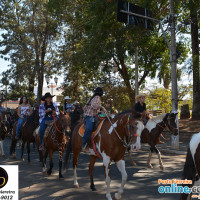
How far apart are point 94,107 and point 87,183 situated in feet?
7.65

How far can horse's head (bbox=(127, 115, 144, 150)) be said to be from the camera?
19.4 ft

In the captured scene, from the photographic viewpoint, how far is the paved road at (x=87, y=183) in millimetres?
6664

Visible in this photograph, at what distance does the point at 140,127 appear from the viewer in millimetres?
6035

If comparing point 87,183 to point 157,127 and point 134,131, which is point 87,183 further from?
point 157,127

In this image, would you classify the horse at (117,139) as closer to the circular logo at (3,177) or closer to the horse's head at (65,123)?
the horse's head at (65,123)

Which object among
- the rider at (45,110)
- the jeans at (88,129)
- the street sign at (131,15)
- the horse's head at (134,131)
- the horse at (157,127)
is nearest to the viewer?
the horse's head at (134,131)

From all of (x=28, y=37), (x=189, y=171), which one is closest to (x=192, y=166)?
(x=189, y=171)

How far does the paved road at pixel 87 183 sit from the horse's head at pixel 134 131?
1.46 m

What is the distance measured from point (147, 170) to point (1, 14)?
2974 cm

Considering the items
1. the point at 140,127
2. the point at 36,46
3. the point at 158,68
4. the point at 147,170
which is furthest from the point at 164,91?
the point at 140,127

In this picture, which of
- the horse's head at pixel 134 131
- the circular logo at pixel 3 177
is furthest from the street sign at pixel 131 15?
the circular logo at pixel 3 177

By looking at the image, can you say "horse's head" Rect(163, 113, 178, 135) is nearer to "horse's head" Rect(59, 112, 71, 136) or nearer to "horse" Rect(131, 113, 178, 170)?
"horse" Rect(131, 113, 178, 170)

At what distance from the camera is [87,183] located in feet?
26.0

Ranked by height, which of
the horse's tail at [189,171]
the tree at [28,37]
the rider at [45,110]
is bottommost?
the horse's tail at [189,171]
